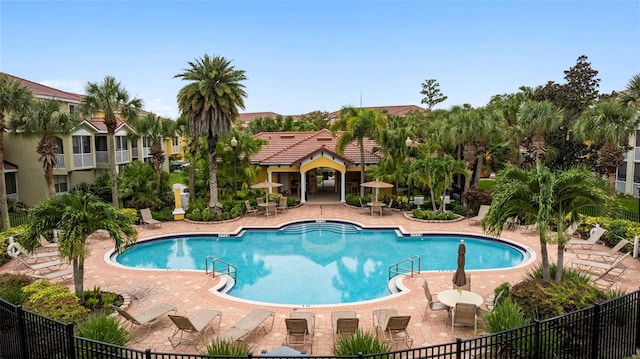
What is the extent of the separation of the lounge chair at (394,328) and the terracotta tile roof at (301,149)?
21.1 meters

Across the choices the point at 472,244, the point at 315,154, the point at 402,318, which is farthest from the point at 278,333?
the point at 315,154

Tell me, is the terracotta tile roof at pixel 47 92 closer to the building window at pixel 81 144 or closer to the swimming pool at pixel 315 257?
the building window at pixel 81 144

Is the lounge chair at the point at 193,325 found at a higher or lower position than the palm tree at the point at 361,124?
lower

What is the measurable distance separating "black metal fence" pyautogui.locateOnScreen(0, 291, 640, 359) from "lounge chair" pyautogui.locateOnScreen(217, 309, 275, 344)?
1.35 metres

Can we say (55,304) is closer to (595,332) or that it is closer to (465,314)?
(465,314)

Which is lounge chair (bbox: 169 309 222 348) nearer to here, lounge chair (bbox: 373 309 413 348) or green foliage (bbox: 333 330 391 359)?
green foliage (bbox: 333 330 391 359)

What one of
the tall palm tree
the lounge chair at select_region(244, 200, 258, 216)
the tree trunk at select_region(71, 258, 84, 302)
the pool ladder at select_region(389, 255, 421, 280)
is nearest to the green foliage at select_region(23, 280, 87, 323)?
the tree trunk at select_region(71, 258, 84, 302)

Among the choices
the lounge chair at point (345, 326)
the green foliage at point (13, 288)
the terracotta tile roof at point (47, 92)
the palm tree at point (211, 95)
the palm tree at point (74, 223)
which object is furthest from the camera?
the terracotta tile roof at point (47, 92)

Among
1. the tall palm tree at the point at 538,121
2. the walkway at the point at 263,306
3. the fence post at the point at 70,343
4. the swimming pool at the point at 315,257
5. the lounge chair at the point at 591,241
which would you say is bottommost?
the swimming pool at the point at 315,257

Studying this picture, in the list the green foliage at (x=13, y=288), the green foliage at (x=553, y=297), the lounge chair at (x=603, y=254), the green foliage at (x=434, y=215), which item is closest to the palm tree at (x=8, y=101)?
the green foliage at (x=13, y=288)

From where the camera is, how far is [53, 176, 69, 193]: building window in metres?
31.2

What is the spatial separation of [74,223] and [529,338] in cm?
1149

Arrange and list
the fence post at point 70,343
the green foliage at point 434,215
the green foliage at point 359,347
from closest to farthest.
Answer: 1. the fence post at point 70,343
2. the green foliage at point 359,347
3. the green foliage at point 434,215

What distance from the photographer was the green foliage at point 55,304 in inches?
412
